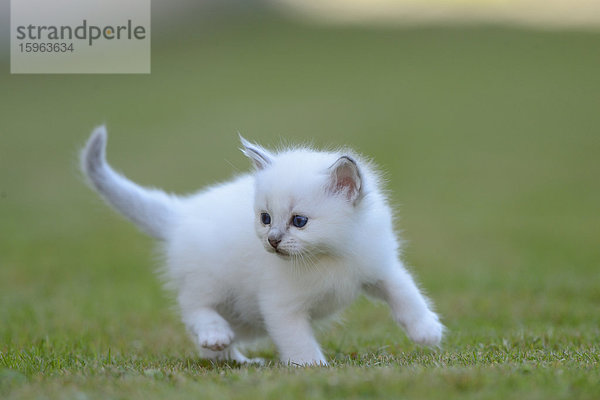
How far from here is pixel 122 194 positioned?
17.3 feet

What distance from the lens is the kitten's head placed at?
4047mm

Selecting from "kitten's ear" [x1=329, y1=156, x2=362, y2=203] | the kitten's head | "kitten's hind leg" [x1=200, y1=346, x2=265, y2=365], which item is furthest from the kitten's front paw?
"kitten's hind leg" [x1=200, y1=346, x2=265, y2=365]

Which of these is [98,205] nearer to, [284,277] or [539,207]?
[539,207]

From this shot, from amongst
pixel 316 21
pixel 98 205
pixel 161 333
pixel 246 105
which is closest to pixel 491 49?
pixel 316 21

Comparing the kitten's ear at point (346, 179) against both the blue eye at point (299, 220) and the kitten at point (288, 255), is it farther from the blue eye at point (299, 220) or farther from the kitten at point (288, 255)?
the blue eye at point (299, 220)

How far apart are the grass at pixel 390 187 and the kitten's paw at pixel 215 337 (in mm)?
126

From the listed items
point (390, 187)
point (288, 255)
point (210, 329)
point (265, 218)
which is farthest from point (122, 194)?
point (390, 187)

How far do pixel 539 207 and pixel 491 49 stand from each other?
704 inches

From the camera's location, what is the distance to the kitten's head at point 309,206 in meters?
4.05

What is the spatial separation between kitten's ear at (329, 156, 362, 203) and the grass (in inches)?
36.0

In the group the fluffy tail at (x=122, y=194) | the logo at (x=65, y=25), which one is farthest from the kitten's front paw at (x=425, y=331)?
the logo at (x=65, y=25)

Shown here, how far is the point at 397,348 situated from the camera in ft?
16.4

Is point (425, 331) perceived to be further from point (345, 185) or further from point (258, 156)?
point (258, 156)

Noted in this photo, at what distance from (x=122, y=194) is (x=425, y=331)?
7.46ft
